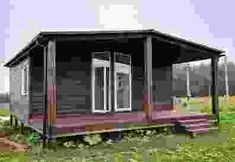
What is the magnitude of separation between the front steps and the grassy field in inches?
14.5

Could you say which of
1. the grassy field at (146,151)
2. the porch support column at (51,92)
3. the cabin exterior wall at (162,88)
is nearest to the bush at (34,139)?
the grassy field at (146,151)

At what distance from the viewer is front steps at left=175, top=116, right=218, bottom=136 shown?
1257 cm

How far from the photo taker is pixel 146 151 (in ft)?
31.9

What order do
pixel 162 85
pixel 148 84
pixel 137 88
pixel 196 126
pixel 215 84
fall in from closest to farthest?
pixel 148 84, pixel 196 126, pixel 215 84, pixel 137 88, pixel 162 85

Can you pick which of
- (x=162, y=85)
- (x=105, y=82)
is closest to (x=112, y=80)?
(x=105, y=82)

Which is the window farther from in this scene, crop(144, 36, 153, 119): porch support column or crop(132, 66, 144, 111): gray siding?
crop(144, 36, 153, 119): porch support column

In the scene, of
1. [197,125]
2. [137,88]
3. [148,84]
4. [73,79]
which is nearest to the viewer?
[148,84]

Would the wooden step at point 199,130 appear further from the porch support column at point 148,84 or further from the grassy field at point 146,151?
the porch support column at point 148,84

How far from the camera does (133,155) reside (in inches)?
364

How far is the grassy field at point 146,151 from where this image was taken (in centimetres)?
888

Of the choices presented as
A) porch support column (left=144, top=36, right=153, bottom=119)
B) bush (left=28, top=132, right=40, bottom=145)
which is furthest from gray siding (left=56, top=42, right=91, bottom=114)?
porch support column (left=144, top=36, right=153, bottom=119)

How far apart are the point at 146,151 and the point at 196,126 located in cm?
371

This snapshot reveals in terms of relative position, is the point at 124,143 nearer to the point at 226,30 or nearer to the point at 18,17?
the point at 18,17

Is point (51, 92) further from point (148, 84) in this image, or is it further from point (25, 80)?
point (25, 80)
